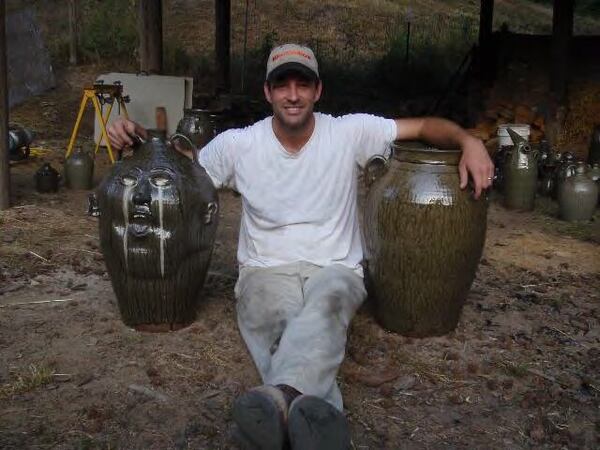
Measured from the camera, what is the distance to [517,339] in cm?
352

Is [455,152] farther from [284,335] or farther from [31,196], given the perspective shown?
[31,196]

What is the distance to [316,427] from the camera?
2166 mm

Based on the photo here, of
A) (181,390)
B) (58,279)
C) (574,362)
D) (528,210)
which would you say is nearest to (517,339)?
(574,362)

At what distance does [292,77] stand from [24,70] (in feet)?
33.7

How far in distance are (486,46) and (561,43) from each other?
188 cm

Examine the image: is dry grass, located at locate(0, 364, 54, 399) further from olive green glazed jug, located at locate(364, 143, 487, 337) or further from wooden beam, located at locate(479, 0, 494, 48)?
wooden beam, located at locate(479, 0, 494, 48)

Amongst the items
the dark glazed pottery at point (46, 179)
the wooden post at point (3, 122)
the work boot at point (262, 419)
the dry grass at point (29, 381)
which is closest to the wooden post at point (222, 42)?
the dark glazed pottery at point (46, 179)

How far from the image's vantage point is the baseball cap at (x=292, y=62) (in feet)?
9.72

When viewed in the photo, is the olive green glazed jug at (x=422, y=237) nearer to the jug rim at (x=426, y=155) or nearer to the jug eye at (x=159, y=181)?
the jug rim at (x=426, y=155)

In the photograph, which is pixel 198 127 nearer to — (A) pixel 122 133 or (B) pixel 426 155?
(A) pixel 122 133

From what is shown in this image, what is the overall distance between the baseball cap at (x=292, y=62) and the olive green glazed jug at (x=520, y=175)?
392 cm

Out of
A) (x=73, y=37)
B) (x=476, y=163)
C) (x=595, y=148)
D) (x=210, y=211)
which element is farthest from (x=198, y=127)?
(x=73, y=37)

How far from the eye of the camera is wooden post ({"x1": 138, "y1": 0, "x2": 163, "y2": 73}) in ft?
27.9

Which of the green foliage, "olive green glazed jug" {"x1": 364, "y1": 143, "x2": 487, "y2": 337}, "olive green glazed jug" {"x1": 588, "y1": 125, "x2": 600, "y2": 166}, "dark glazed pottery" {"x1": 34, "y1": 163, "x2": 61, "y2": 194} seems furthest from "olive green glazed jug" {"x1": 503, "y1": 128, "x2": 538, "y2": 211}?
the green foliage
